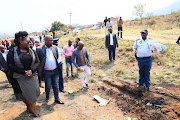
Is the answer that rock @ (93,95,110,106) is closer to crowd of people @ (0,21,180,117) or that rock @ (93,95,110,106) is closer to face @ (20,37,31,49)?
crowd of people @ (0,21,180,117)

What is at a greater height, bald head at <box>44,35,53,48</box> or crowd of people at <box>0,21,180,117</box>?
bald head at <box>44,35,53,48</box>

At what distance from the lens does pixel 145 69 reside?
4.61m

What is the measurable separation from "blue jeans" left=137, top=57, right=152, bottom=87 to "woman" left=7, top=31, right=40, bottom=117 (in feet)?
10.6

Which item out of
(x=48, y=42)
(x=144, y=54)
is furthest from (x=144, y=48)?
(x=48, y=42)

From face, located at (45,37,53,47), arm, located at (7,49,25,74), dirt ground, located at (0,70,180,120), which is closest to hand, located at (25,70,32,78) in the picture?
arm, located at (7,49,25,74)

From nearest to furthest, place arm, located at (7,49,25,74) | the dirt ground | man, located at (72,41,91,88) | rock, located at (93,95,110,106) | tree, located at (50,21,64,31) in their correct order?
arm, located at (7,49,25,74)
the dirt ground
rock, located at (93,95,110,106)
man, located at (72,41,91,88)
tree, located at (50,21,64,31)

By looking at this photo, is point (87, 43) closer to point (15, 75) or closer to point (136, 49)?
point (136, 49)

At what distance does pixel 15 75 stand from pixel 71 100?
1.98m

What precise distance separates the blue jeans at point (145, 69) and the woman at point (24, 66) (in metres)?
3.23

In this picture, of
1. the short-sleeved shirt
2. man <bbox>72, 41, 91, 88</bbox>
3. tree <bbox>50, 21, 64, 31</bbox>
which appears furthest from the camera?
tree <bbox>50, 21, 64, 31</bbox>

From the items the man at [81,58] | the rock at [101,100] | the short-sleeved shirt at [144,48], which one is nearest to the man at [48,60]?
the man at [81,58]

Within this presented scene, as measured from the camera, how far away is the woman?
2.93 meters

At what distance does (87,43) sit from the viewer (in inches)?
507

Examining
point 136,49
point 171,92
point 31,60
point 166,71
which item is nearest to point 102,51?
point 166,71
